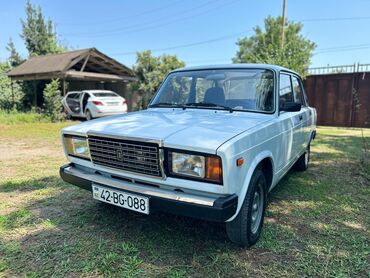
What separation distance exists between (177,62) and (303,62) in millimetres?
9607

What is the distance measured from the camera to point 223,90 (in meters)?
3.62

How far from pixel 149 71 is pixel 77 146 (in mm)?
18490

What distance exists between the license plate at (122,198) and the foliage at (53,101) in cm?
1247

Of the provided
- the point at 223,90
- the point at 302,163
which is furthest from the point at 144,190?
the point at 302,163

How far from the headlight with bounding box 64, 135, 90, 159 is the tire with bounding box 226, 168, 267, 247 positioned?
5.20 ft

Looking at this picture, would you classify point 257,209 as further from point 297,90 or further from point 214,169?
point 297,90

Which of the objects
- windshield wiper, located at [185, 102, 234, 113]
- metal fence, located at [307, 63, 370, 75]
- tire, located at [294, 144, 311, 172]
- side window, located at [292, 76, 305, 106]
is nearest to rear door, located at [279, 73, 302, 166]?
side window, located at [292, 76, 305, 106]

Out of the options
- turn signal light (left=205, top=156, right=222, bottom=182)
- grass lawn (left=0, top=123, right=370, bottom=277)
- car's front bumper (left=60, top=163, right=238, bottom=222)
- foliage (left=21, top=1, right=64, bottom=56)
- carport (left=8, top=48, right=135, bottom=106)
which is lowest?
grass lawn (left=0, top=123, right=370, bottom=277)

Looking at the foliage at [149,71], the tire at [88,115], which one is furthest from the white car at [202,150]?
the foliage at [149,71]

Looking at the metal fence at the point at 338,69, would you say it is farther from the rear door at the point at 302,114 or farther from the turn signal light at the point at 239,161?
the turn signal light at the point at 239,161

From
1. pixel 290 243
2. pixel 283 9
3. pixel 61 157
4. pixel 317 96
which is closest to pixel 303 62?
pixel 317 96

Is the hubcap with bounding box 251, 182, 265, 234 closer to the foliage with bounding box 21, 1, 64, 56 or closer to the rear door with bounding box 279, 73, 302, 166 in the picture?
the rear door with bounding box 279, 73, 302, 166

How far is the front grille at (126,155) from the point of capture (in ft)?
8.18

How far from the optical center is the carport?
15906 mm
